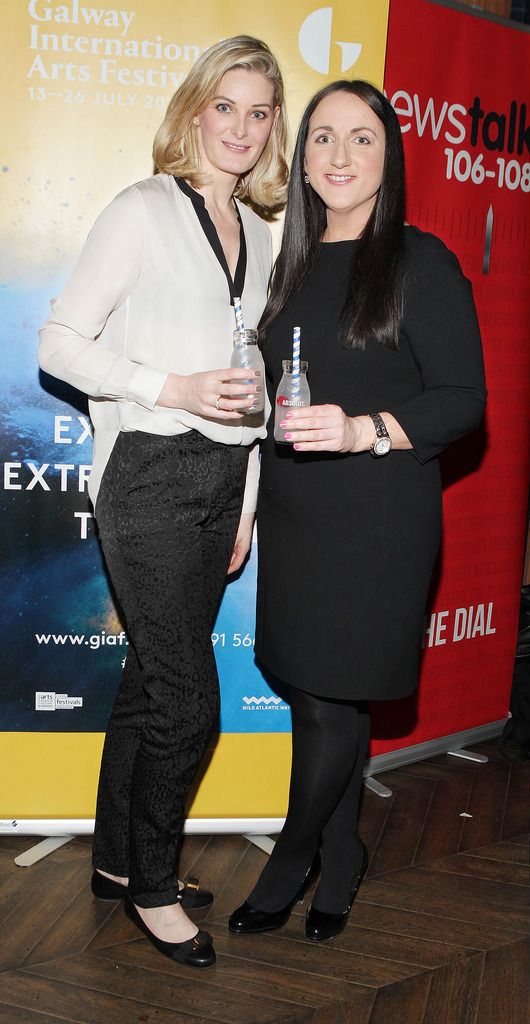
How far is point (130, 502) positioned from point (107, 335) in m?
0.40

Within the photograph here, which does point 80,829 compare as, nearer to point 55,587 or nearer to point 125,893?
point 125,893

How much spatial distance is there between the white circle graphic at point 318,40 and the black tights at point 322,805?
171 cm

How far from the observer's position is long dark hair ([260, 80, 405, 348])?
216 cm

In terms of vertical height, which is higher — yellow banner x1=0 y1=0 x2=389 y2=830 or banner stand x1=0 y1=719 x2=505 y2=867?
yellow banner x1=0 y1=0 x2=389 y2=830

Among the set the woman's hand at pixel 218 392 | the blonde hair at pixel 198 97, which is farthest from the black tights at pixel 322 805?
the blonde hair at pixel 198 97

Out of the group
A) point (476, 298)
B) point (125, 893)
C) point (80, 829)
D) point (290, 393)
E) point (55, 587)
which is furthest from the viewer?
point (476, 298)

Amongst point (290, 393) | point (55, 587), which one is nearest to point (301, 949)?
point (55, 587)

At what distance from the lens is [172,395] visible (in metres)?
2.17

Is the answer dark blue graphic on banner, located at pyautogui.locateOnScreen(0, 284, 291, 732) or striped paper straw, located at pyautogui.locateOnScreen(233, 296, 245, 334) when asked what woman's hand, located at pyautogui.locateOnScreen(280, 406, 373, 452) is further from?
dark blue graphic on banner, located at pyautogui.locateOnScreen(0, 284, 291, 732)

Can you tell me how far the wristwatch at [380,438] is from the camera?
7.02 feet

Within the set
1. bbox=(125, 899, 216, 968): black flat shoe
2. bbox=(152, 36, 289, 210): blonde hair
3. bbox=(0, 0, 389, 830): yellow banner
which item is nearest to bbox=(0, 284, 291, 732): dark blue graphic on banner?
bbox=(0, 0, 389, 830): yellow banner

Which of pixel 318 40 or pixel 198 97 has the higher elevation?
pixel 318 40

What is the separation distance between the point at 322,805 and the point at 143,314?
4.12 ft

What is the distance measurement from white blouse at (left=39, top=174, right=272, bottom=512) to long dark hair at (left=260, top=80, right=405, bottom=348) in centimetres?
19
